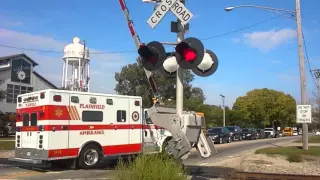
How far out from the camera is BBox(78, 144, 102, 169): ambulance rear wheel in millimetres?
15281

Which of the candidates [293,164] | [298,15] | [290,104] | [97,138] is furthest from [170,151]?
[290,104]

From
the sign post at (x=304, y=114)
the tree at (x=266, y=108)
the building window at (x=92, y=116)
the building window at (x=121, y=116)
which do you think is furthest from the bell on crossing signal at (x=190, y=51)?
the tree at (x=266, y=108)

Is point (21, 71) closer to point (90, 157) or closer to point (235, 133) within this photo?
point (235, 133)

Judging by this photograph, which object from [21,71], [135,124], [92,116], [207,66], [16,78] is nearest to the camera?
[207,66]

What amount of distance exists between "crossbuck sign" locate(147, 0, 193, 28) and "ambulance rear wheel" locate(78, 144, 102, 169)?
29.1ft

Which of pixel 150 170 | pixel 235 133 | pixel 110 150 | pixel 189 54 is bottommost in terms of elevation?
pixel 235 133

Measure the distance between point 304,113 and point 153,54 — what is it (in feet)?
53.9

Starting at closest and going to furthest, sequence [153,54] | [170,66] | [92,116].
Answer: [153,54] < [170,66] < [92,116]

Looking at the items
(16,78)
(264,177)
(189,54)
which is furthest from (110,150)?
(16,78)

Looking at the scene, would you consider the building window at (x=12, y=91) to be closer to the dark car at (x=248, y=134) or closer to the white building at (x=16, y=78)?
the white building at (x=16, y=78)

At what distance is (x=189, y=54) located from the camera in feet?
25.2

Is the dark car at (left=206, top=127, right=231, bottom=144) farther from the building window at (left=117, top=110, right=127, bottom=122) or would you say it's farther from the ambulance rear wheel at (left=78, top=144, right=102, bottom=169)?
the ambulance rear wheel at (left=78, top=144, right=102, bottom=169)

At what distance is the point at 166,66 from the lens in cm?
866

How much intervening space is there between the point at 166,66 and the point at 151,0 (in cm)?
159
